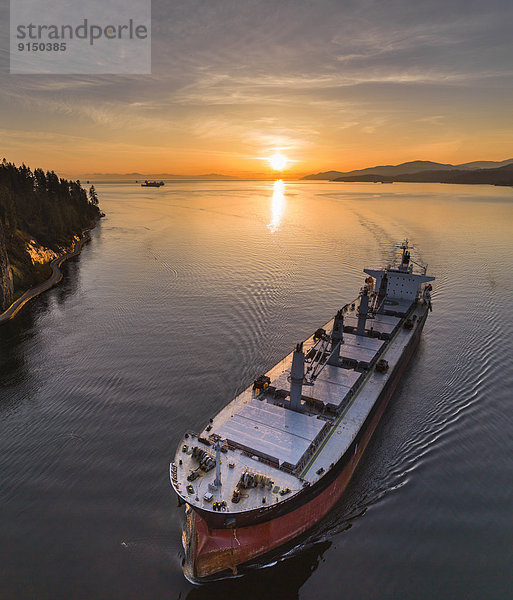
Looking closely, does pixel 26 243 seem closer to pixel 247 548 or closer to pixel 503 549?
pixel 247 548

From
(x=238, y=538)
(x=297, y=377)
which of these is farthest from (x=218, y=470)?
(x=297, y=377)

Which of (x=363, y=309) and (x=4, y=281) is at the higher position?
(x=363, y=309)

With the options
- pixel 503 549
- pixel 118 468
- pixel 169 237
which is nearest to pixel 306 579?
pixel 503 549

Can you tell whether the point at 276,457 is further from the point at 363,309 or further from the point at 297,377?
the point at 363,309

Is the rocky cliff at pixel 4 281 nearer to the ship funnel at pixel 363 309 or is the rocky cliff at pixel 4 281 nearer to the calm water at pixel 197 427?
the calm water at pixel 197 427

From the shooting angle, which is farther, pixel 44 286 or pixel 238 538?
pixel 44 286

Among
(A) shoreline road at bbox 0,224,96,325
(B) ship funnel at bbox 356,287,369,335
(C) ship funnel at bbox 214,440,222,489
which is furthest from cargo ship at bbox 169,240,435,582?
(A) shoreline road at bbox 0,224,96,325

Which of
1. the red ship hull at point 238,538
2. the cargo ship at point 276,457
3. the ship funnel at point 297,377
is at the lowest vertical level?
the red ship hull at point 238,538

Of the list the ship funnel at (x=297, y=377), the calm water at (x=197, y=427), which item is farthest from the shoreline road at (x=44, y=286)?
the ship funnel at (x=297, y=377)
